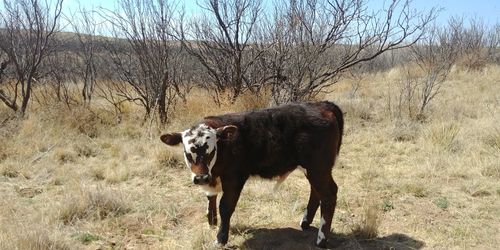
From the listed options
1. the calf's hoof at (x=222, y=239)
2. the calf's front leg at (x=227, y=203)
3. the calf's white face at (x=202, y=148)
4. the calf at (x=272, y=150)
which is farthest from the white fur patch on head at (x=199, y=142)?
the calf's hoof at (x=222, y=239)

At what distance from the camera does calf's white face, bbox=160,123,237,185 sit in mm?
3990

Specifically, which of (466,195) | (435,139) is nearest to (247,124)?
(466,195)

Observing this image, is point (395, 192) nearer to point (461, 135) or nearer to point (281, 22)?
point (461, 135)

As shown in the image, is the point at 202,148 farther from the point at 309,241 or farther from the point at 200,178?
the point at 309,241

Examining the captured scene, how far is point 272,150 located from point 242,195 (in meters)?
1.69

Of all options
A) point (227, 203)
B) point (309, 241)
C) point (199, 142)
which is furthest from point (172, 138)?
point (309, 241)

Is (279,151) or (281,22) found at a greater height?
(281,22)

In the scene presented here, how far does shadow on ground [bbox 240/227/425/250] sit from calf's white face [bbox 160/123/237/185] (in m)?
0.96

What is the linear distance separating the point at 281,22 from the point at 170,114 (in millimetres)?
3045

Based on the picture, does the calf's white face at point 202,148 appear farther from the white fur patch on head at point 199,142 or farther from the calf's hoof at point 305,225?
the calf's hoof at point 305,225

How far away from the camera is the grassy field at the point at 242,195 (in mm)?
4699

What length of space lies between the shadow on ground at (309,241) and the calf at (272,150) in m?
0.21

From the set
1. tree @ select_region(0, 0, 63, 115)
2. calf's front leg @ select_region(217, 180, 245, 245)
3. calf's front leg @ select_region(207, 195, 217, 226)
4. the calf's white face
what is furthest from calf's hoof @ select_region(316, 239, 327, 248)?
tree @ select_region(0, 0, 63, 115)

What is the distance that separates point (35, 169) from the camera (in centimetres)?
709
